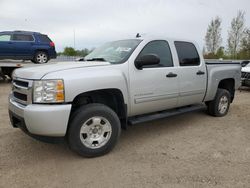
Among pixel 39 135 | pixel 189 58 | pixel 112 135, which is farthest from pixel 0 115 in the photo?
pixel 189 58

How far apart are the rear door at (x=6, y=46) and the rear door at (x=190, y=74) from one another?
9.48 meters

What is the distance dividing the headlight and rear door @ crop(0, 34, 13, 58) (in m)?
9.67

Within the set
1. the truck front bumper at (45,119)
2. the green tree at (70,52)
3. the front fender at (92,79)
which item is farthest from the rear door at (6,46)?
the green tree at (70,52)

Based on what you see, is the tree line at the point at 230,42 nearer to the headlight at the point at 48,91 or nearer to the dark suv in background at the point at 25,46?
the dark suv in background at the point at 25,46

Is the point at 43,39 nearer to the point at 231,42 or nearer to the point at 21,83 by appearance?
the point at 21,83

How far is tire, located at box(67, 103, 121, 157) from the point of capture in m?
3.44

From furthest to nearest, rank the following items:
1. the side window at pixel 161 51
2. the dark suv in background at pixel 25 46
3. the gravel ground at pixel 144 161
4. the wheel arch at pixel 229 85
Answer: the dark suv in background at pixel 25 46 → the wheel arch at pixel 229 85 → the side window at pixel 161 51 → the gravel ground at pixel 144 161

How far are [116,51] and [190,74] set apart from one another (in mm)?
1543

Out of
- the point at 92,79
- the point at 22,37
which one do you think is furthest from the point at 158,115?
the point at 22,37

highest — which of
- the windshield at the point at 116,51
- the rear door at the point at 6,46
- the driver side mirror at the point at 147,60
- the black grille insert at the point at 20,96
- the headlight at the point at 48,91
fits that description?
the rear door at the point at 6,46

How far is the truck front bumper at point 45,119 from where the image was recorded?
3.17 metres

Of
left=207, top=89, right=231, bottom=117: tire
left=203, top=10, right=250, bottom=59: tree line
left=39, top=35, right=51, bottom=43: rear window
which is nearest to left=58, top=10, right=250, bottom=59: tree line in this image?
left=203, top=10, right=250, bottom=59: tree line

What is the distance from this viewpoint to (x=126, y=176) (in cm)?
314

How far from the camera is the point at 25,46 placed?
12047mm
